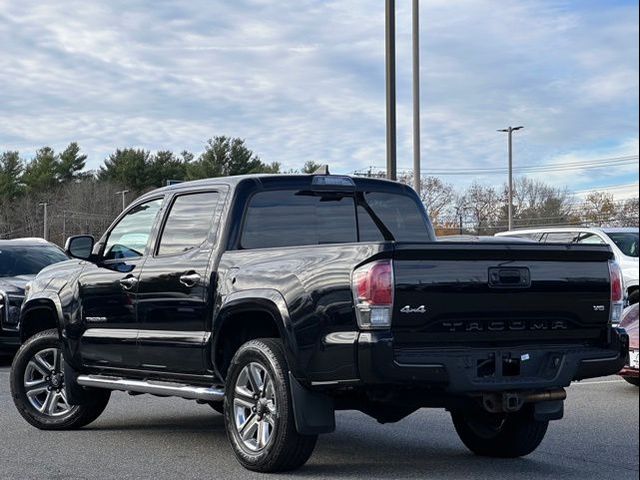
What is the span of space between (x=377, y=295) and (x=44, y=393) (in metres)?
4.11

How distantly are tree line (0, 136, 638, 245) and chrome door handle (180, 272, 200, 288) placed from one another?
37375mm

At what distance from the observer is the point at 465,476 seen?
21.2 ft

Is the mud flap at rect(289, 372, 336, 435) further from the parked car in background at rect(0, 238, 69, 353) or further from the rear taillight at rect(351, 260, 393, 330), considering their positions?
the parked car in background at rect(0, 238, 69, 353)

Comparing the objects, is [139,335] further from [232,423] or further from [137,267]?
[232,423]

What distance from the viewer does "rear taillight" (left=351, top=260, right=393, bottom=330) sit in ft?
18.6

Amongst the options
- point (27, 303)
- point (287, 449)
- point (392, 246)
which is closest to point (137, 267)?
point (27, 303)

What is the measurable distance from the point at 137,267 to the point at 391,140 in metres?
9.04

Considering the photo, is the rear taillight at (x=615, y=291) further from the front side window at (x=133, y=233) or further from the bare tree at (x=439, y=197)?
the bare tree at (x=439, y=197)

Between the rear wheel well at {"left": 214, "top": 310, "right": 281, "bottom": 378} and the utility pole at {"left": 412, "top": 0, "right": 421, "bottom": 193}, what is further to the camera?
the utility pole at {"left": 412, "top": 0, "right": 421, "bottom": 193}

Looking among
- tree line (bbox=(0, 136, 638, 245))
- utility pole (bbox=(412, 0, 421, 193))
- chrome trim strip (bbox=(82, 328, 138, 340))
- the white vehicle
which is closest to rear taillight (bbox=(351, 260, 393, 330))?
chrome trim strip (bbox=(82, 328, 138, 340))

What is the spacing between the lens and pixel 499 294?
237 inches

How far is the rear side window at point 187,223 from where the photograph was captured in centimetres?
738

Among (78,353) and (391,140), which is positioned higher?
(391,140)

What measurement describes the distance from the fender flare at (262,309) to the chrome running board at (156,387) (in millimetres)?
160
